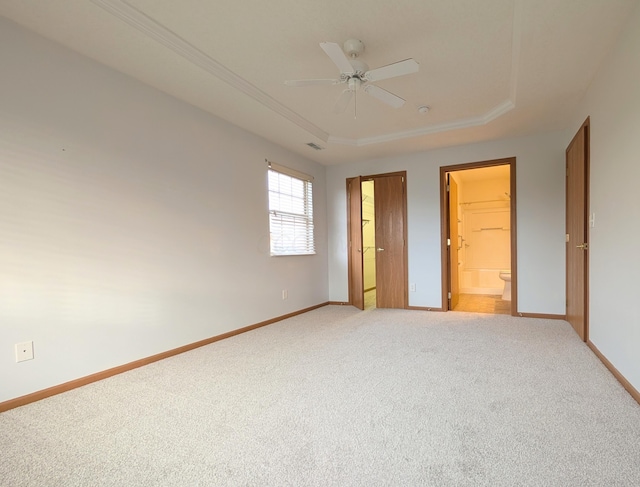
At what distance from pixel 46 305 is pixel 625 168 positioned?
152 inches

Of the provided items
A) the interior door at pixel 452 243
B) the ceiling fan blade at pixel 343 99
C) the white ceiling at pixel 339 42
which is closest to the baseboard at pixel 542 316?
the interior door at pixel 452 243

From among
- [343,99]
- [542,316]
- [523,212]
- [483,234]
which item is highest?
[343,99]

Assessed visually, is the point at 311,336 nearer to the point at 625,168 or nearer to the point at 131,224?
the point at 131,224

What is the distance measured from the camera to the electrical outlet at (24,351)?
2.01 m

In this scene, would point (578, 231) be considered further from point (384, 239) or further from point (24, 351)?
point (24, 351)

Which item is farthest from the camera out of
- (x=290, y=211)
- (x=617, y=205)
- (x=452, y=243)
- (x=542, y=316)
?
(x=452, y=243)

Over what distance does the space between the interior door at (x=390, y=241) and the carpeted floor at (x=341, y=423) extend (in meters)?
2.02

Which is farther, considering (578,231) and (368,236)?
(368,236)

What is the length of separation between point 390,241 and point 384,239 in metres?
0.11

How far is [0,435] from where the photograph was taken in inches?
65.7

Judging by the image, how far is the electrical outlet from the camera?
2006 millimetres

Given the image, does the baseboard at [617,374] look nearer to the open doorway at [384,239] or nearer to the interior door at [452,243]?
the interior door at [452,243]

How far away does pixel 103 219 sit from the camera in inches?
95.9

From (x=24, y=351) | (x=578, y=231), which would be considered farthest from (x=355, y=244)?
(x=24, y=351)
